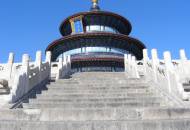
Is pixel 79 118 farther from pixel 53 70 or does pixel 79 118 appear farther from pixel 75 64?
pixel 75 64

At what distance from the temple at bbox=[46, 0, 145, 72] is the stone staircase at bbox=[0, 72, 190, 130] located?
47.3ft

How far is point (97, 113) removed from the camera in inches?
241

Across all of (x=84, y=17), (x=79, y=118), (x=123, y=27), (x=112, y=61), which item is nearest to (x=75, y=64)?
(x=112, y=61)

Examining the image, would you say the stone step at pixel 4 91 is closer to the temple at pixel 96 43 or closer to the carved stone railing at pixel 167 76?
the carved stone railing at pixel 167 76

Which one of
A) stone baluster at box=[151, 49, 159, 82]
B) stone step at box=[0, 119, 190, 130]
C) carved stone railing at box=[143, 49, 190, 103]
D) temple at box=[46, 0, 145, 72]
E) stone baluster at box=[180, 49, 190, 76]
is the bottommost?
stone step at box=[0, 119, 190, 130]

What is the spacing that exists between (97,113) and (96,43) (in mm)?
20931

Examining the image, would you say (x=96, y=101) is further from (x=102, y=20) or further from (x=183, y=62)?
(x=102, y=20)

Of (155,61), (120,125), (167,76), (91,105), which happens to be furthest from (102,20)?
(120,125)

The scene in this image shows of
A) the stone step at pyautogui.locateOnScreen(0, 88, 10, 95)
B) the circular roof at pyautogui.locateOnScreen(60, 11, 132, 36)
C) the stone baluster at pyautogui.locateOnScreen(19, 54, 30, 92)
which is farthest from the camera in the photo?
the circular roof at pyautogui.locateOnScreen(60, 11, 132, 36)

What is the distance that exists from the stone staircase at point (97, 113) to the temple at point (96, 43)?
A: 14413mm

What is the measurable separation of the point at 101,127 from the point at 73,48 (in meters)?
22.5

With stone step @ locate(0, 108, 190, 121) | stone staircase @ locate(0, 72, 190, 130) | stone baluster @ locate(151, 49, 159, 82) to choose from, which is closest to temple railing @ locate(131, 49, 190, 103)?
stone baluster @ locate(151, 49, 159, 82)

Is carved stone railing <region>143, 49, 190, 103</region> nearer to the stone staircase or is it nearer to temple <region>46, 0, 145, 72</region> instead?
the stone staircase

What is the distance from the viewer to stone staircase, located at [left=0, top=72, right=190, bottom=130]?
5.31m
